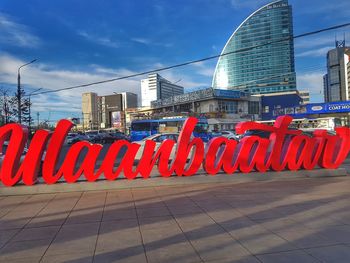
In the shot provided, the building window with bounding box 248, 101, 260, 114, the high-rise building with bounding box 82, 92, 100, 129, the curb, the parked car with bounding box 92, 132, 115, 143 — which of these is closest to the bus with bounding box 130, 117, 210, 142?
the parked car with bounding box 92, 132, 115, 143

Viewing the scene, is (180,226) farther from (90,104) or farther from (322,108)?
(90,104)

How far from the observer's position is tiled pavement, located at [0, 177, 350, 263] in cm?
580

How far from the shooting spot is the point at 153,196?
1069 centimetres

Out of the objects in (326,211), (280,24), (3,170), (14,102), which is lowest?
(326,211)

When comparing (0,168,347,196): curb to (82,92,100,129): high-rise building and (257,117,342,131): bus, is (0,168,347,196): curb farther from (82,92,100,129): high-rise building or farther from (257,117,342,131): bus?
(82,92,100,129): high-rise building

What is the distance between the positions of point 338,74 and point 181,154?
95122 millimetres

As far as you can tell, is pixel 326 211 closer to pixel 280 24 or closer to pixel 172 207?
pixel 172 207

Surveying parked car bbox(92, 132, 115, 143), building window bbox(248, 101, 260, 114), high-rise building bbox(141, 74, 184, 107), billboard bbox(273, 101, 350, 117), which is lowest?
parked car bbox(92, 132, 115, 143)

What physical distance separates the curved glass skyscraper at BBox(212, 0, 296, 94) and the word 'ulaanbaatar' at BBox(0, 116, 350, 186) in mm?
31092

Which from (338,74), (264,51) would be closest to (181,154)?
(264,51)

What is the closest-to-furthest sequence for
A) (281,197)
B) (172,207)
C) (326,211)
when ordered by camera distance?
1. (326,211)
2. (172,207)
3. (281,197)

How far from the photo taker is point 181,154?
12.8 meters

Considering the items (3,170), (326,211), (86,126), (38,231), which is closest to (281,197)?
(326,211)

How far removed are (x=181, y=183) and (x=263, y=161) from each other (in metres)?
3.15
